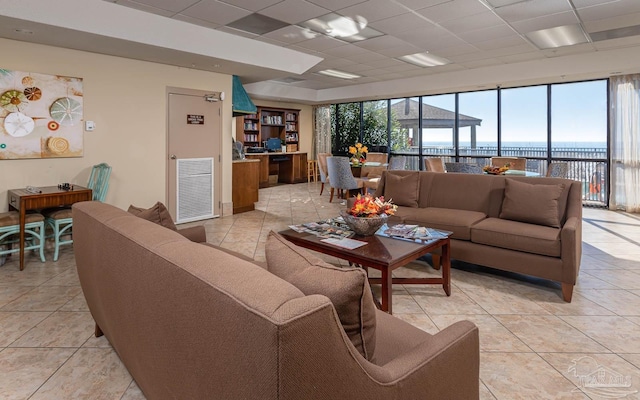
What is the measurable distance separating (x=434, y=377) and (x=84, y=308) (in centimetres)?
275

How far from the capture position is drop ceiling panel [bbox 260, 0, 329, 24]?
4250 millimetres

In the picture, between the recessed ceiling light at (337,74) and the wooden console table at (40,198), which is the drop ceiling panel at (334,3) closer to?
the wooden console table at (40,198)

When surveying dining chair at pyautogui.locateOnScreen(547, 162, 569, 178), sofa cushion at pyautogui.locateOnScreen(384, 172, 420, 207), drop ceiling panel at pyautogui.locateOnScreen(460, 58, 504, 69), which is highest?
drop ceiling panel at pyautogui.locateOnScreen(460, 58, 504, 69)

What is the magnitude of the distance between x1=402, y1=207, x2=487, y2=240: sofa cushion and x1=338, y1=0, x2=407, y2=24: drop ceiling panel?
7.46 ft

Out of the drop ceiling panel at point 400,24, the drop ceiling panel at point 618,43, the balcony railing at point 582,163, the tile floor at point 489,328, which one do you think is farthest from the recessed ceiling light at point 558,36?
the tile floor at point 489,328

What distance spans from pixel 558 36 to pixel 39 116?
22.5ft

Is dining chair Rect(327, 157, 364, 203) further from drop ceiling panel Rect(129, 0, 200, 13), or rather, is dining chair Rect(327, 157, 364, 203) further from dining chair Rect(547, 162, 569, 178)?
drop ceiling panel Rect(129, 0, 200, 13)

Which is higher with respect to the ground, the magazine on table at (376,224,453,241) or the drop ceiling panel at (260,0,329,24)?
the drop ceiling panel at (260,0,329,24)

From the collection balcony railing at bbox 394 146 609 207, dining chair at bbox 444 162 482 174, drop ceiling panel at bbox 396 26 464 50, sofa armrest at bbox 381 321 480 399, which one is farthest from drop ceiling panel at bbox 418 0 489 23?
balcony railing at bbox 394 146 609 207

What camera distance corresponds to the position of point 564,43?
5965 millimetres

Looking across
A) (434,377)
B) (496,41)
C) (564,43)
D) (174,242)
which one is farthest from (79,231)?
(564,43)

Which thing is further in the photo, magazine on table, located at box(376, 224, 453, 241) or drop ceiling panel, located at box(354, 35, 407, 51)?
drop ceiling panel, located at box(354, 35, 407, 51)

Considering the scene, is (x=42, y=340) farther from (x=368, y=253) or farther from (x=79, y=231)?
(x=368, y=253)

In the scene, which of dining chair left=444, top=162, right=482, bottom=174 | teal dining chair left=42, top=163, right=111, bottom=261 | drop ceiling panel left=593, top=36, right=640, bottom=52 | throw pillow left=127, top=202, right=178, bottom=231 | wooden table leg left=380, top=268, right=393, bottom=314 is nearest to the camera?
throw pillow left=127, top=202, right=178, bottom=231
